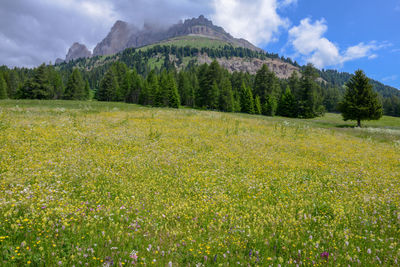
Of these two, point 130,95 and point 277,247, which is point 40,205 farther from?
point 130,95

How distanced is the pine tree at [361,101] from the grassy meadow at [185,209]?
3698 cm

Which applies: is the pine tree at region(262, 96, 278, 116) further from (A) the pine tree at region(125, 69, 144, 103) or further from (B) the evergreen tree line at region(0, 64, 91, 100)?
(B) the evergreen tree line at region(0, 64, 91, 100)

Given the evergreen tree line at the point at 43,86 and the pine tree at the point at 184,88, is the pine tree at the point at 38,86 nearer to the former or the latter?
the evergreen tree line at the point at 43,86

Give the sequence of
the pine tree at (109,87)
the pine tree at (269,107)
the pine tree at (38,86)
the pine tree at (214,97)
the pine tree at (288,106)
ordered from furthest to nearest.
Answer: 1. the pine tree at (109,87)
2. the pine tree at (269,107)
3. the pine tree at (288,106)
4. the pine tree at (214,97)
5. the pine tree at (38,86)

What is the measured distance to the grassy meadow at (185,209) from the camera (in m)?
3.78

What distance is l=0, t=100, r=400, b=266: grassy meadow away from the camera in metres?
3.78

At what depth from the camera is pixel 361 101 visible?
1581 inches

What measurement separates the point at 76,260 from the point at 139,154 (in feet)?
22.0

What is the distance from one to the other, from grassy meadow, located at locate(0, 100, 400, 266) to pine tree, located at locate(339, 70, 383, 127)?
36981 mm

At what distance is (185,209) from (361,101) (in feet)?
160

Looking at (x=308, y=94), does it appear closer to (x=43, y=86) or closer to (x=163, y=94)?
(x=163, y=94)

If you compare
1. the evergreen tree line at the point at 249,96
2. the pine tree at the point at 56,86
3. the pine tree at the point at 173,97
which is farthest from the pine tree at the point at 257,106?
the pine tree at the point at 56,86

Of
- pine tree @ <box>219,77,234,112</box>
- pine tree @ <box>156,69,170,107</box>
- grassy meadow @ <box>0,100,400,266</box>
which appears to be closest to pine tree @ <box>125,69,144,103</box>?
pine tree @ <box>156,69,170,107</box>

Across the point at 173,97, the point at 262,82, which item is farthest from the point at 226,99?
the point at 262,82
